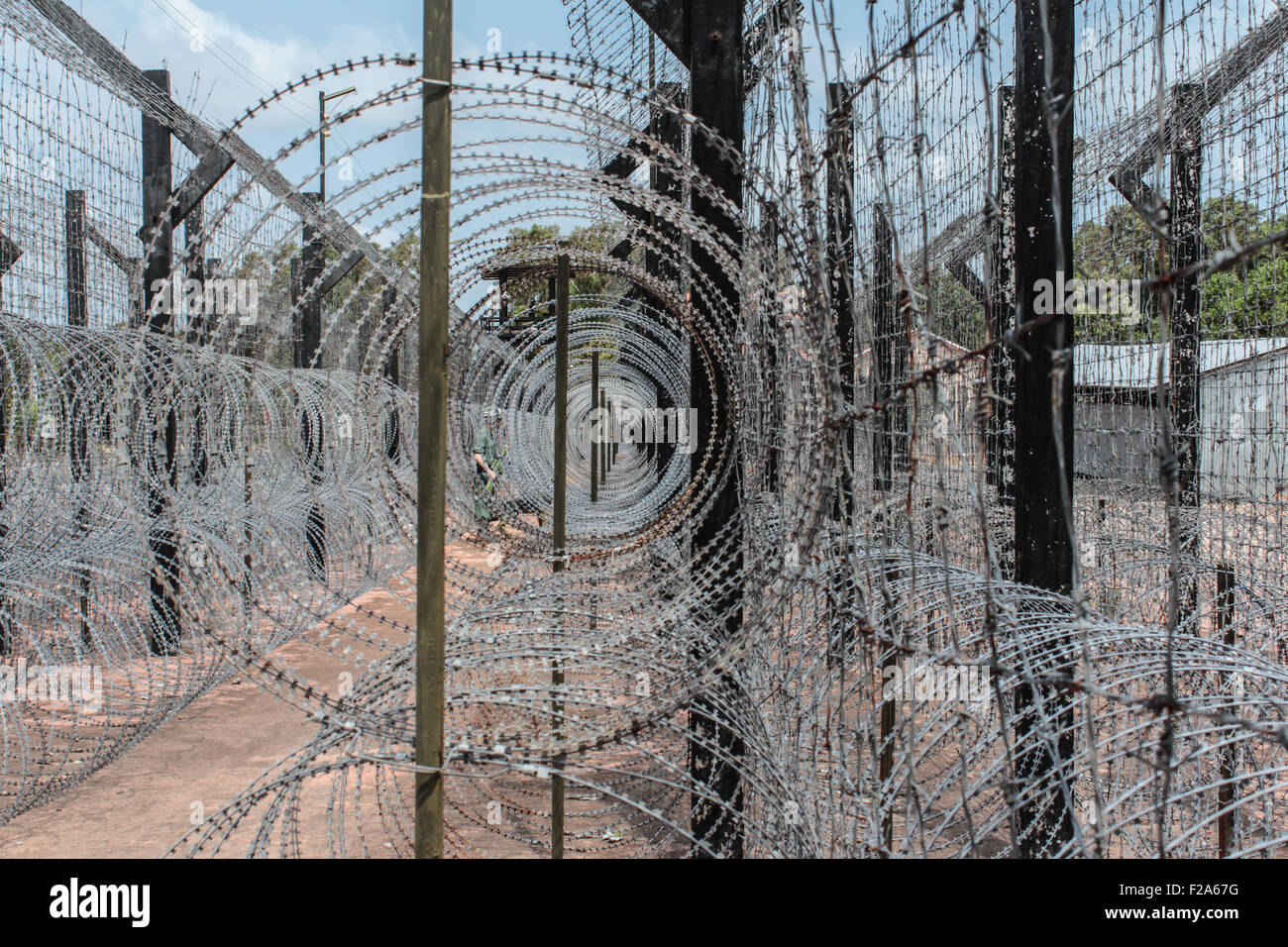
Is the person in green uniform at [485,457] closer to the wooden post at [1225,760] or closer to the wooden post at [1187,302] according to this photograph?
the wooden post at [1187,302]

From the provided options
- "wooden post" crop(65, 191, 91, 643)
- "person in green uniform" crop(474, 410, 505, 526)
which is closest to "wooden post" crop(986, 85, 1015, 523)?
"wooden post" crop(65, 191, 91, 643)

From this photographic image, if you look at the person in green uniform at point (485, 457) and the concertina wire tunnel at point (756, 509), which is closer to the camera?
the concertina wire tunnel at point (756, 509)

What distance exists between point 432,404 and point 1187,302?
18.1 ft

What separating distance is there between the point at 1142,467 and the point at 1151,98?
246 cm

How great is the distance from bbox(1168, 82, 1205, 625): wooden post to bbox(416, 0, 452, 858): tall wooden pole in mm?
4611

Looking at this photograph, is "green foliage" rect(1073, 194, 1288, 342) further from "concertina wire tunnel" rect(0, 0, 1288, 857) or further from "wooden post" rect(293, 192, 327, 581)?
"wooden post" rect(293, 192, 327, 581)

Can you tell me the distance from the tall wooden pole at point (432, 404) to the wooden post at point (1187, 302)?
4.61 meters

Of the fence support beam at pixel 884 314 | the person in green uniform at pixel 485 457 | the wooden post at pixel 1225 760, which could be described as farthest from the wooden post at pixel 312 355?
the wooden post at pixel 1225 760

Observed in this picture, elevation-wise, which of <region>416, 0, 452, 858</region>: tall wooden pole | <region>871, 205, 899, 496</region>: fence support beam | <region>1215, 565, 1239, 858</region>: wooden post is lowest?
<region>1215, 565, 1239, 858</region>: wooden post

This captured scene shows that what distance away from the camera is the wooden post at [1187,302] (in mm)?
5203

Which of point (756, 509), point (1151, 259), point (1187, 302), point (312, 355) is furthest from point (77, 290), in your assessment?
point (1187, 302)

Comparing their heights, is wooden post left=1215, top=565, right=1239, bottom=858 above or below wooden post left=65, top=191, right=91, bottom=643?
below

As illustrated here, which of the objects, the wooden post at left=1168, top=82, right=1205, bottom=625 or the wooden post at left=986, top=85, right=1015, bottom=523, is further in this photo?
the wooden post at left=1168, top=82, right=1205, bottom=625

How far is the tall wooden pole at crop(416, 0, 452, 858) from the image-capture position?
1686 mm
